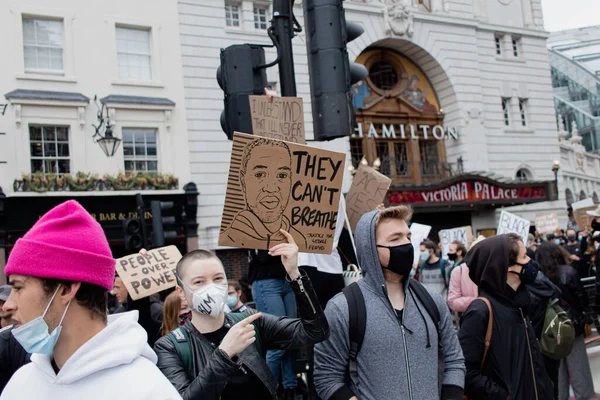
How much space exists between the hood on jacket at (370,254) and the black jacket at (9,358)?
2.21 meters

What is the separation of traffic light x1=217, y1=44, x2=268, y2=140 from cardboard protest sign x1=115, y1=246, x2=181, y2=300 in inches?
84.8

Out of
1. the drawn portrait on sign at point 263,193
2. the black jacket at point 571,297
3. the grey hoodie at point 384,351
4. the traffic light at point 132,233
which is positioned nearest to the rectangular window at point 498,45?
the traffic light at point 132,233

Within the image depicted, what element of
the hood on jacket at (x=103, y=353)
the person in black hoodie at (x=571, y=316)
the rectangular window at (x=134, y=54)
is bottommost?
the person in black hoodie at (x=571, y=316)

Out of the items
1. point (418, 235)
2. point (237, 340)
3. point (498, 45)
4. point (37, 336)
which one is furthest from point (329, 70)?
point (498, 45)

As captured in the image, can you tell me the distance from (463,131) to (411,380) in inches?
964

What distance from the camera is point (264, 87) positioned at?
578 centimetres

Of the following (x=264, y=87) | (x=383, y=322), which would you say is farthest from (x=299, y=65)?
(x=383, y=322)

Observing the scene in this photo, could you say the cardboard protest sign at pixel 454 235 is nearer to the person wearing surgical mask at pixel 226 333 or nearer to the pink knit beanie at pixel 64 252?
the person wearing surgical mask at pixel 226 333

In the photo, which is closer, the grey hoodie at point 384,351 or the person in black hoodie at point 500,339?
the grey hoodie at point 384,351

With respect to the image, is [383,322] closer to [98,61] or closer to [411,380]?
[411,380]

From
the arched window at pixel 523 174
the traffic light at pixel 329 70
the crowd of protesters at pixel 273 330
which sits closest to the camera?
the crowd of protesters at pixel 273 330

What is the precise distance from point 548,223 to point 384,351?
18427mm

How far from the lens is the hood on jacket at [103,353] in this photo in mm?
1898

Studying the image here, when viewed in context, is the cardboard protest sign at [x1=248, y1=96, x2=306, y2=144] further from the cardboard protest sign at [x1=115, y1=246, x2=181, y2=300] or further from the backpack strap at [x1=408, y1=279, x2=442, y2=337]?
the cardboard protest sign at [x1=115, y1=246, x2=181, y2=300]
